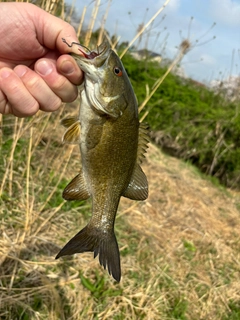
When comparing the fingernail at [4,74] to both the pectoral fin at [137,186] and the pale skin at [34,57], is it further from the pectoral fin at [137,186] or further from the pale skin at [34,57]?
the pectoral fin at [137,186]

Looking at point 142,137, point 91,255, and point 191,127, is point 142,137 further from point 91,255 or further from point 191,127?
point 191,127

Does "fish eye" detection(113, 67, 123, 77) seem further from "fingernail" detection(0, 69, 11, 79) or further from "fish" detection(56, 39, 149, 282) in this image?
"fingernail" detection(0, 69, 11, 79)

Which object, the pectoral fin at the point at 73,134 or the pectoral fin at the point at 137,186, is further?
the pectoral fin at the point at 137,186

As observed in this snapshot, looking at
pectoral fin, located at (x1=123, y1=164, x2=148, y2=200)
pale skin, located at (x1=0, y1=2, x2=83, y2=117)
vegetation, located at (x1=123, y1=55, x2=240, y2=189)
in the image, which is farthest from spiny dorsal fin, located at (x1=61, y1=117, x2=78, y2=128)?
vegetation, located at (x1=123, y1=55, x2=240, y2=189)

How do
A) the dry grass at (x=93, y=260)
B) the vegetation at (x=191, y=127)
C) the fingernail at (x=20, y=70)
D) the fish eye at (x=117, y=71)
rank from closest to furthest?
the fish eye at (x=117, y=71), the fingernail at (x=20, y=70), the dry grass at (x=93, y=260), the vegetation at (x=191, y=127)

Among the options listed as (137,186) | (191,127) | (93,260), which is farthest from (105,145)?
(191,127)

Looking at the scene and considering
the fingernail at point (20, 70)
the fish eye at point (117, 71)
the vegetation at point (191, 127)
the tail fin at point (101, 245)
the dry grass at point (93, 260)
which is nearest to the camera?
the fish eye at point (117, 71)

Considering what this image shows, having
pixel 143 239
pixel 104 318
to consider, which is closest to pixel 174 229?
pixel 143 239

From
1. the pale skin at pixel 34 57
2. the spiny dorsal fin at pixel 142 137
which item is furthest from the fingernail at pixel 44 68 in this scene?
the spiny dorsal fin at pixel 142 137
